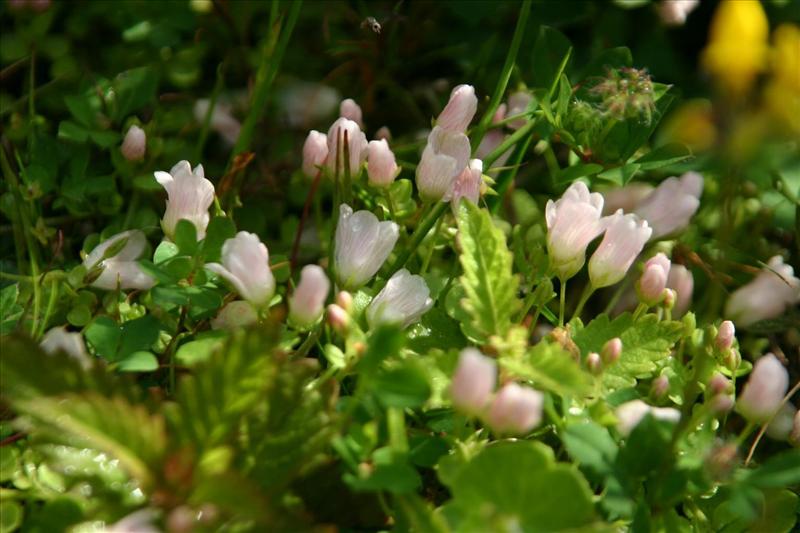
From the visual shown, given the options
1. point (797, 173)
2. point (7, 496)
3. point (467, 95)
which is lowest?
point (7, 496)

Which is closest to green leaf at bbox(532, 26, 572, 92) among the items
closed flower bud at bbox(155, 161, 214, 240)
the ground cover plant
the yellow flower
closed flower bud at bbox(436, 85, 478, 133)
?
the ground cover plant

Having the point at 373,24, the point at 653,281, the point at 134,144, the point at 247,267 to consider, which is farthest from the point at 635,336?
the point at 134,144

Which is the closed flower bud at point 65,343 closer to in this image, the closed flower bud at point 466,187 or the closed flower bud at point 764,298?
the closed flower bud at point 466,187

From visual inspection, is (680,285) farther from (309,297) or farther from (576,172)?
(309,297)

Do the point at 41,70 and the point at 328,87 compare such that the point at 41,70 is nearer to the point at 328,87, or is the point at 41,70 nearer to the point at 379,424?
the point at 328,87

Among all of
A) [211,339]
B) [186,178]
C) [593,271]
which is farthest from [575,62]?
[211,339]

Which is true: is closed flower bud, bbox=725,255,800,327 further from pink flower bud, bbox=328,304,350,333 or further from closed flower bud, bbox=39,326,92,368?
closed flower bud, bbox=39,326,92,368
